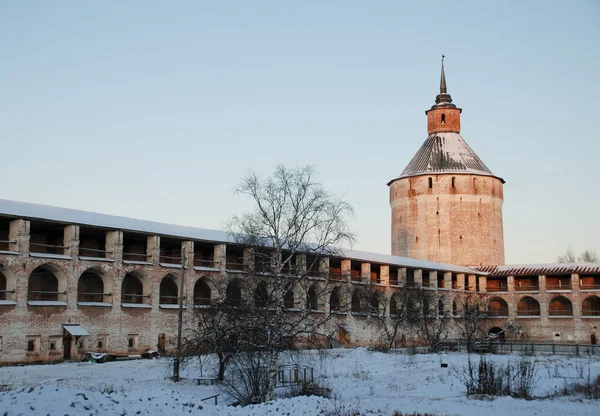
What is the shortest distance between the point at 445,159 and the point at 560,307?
59.6ft

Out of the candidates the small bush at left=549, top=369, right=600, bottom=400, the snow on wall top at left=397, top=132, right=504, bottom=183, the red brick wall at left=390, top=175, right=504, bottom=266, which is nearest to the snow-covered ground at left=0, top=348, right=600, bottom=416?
the small bush at left=549, top=369, right=600, bottom=400

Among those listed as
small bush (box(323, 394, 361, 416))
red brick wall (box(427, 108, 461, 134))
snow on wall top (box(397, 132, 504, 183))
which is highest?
red brick wall (box(427, 108, 461, 134))

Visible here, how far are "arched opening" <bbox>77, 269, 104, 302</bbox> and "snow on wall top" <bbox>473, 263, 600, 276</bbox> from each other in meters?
38.5

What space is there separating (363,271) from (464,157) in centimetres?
2386

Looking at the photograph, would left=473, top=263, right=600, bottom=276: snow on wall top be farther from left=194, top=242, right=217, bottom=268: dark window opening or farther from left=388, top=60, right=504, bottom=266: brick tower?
left=194, top=242, right=217, bottom=268: dark window opening

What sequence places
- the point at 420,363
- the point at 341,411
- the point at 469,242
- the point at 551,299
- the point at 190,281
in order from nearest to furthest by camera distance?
the point at 341,411
the point at 420,363
the point at 190,281
the point at 551,299
the point at 469,242

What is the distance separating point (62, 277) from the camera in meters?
→ 33.8

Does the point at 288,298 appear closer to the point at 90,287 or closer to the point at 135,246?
the point at 135,246

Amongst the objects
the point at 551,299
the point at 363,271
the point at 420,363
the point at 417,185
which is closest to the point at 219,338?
the point at 420,363

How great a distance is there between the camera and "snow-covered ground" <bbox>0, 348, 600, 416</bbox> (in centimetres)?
1355

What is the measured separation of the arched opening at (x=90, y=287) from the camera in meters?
37.1

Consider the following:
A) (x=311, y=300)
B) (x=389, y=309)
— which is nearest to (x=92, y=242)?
(x=311, y=300)

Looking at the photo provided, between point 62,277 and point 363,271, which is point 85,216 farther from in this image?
point 363,271

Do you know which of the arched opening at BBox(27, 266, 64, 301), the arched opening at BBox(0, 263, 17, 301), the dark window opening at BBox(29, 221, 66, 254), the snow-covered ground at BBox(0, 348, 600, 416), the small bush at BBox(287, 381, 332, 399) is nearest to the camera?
the snow-covered ground at BBox(0, 348, 600, 416)
